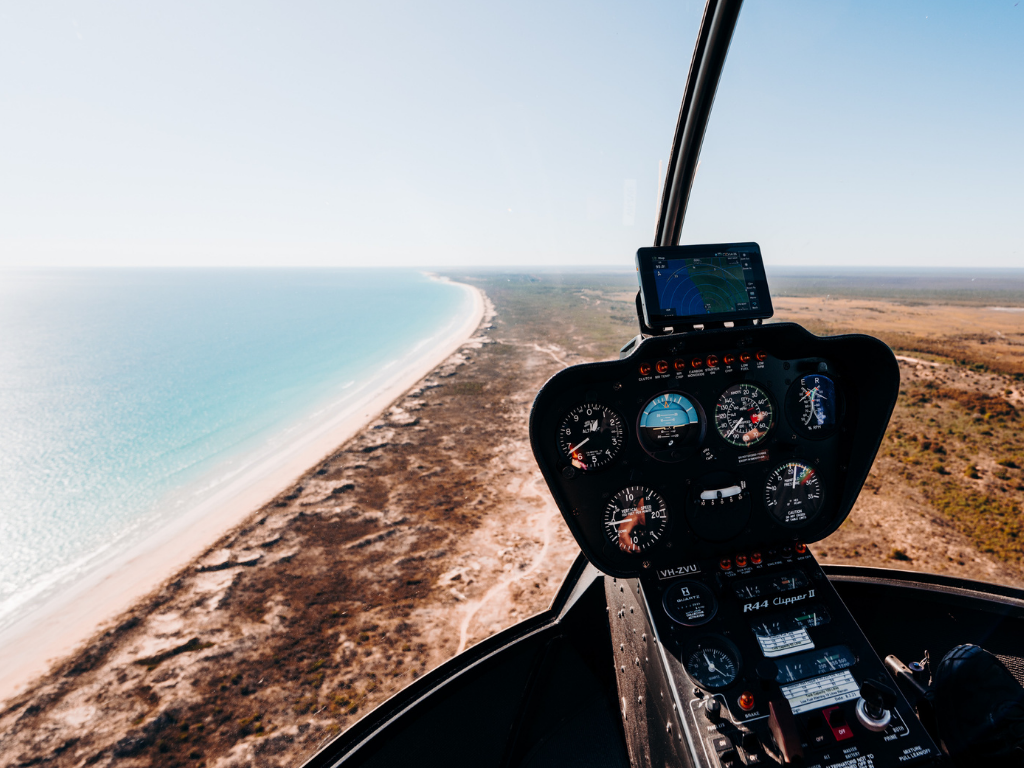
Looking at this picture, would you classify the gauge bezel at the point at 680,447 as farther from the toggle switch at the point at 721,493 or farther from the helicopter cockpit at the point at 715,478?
the toggle switch at the point at 721,493

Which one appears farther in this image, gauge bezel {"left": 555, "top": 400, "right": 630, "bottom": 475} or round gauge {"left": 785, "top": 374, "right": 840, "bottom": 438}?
round gauge {"left": 785, "top": 374, "right": 840, "bottom": 438}

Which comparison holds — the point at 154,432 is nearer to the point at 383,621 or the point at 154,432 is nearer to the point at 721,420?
the point at 383,621

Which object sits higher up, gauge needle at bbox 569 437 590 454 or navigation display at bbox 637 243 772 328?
navigation display at bbox 637 243 772 328

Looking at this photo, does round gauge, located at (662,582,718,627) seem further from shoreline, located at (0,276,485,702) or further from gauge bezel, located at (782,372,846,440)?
shoreline, located at (0,276,485,702)

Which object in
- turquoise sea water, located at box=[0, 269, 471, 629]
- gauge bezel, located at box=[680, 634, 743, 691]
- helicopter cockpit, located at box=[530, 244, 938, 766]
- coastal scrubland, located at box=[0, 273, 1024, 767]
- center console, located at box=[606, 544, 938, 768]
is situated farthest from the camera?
turquoise sea water, located at box=[0, 269, 471, 629]

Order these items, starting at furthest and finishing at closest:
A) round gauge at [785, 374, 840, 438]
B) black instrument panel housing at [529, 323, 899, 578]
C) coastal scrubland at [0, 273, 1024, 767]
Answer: coastal scrubland at [0, 273, 1024, 767]
round gauge at [785, 374, 840, 438]
black instrument panel housing at [529, 323, 899, 578]

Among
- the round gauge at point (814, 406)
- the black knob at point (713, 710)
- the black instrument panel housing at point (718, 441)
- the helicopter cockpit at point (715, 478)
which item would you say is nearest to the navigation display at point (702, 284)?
the helicopter cockpit at point (715, 478)

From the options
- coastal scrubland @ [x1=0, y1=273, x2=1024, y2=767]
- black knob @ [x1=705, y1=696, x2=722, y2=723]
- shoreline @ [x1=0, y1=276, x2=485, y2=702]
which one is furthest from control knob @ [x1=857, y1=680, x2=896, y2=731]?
shoreline @ [x1=0, y1=276, x2=485, y2=702]

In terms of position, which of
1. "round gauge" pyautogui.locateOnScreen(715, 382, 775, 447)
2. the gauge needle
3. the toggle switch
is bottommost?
the toggle switch
